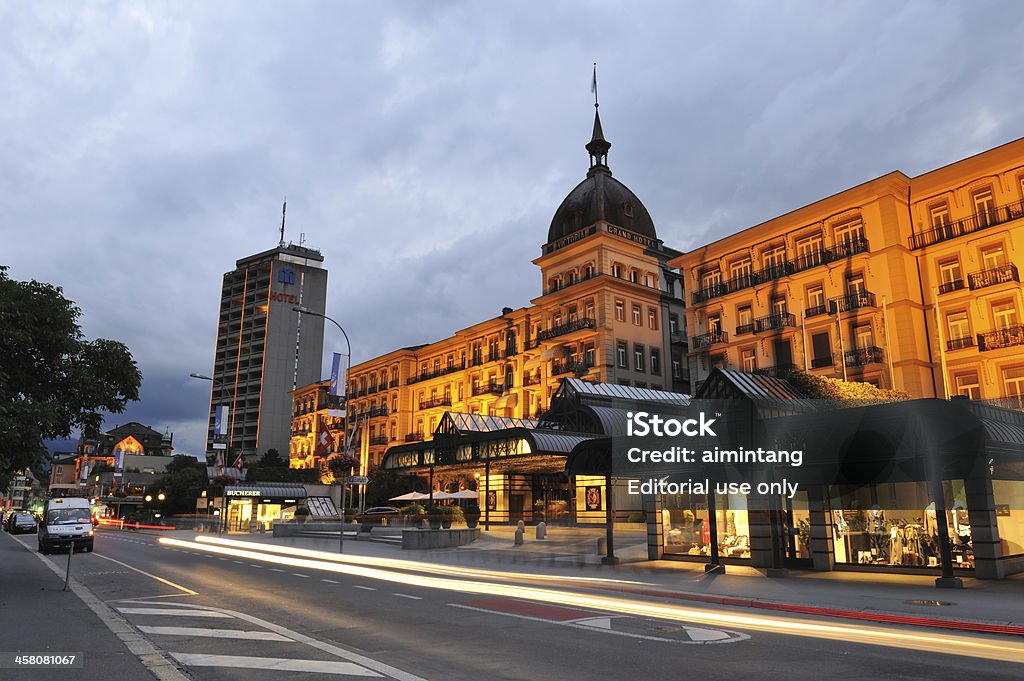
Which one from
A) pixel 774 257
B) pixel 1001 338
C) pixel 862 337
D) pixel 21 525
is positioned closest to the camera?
pixel 1001 338

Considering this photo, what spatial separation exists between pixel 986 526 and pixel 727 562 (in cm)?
715

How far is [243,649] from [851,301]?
44841 millimetres

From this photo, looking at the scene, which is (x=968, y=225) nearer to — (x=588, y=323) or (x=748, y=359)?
(x=748, y=359)

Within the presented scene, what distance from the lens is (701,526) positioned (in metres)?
23.8

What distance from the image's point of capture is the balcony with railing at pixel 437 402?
79.7 metres

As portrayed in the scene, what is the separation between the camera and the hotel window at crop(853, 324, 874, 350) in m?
45.0

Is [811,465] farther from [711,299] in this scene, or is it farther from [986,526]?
[711,299]

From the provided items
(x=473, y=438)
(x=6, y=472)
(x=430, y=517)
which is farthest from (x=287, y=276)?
(x=6, y=472)

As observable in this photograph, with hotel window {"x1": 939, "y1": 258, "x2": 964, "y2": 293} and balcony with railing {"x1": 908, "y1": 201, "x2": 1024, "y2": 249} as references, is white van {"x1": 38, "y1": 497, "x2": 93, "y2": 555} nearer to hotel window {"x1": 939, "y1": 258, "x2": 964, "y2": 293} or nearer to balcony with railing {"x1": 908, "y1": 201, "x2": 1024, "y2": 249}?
hotel window {"x1": 939, "y1": 258, "x2": 964, "y2": 293}

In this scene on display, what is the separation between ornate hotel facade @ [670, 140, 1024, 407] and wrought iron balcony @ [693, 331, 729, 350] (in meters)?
0.18

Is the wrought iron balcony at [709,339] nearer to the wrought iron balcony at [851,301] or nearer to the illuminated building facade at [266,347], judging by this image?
the wrought iron balcony at [851,301]

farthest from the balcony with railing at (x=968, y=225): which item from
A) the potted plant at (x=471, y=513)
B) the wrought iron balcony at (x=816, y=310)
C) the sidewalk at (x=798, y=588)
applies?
the potted plant at (x=471, y=513)

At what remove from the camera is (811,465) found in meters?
20.4

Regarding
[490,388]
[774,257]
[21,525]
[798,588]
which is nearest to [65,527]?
[21,525]
